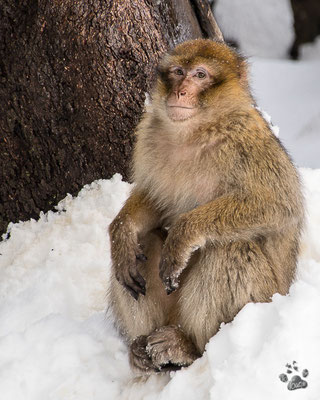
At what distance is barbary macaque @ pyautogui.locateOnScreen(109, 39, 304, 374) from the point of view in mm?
2977

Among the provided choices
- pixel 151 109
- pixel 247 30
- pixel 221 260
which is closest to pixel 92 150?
pixel 151 109

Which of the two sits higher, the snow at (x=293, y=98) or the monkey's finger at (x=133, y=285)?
the monkey's finger at (x=133, y=285)

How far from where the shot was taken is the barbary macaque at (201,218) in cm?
298

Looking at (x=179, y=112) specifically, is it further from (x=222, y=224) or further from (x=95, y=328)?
(x=95, y=328)

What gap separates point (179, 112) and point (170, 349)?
2.91 feet

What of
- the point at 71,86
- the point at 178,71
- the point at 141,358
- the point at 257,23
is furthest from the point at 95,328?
the point at 257,23

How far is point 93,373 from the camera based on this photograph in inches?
126

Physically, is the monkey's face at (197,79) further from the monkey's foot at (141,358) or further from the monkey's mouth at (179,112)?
the monkey's foot at (141,358)

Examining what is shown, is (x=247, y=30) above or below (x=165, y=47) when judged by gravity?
below

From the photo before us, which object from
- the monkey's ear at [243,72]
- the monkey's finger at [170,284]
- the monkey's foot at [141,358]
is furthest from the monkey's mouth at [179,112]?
the monkey's foot at [141,358]

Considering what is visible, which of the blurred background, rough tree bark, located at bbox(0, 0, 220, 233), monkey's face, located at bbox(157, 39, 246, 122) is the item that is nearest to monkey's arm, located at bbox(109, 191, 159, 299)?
monkey's face, located at bbox(157, 39, 246, 122)

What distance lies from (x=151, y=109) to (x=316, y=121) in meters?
4.10

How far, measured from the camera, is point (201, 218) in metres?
3.00

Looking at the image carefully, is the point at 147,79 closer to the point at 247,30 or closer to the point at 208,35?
the point at 208,35
